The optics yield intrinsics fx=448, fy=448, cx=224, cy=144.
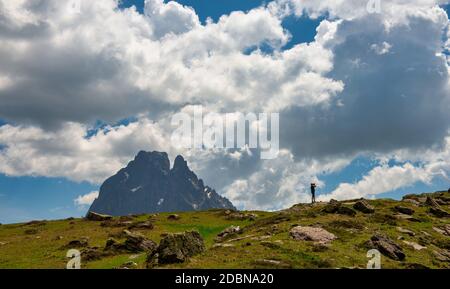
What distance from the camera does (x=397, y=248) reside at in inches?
1954

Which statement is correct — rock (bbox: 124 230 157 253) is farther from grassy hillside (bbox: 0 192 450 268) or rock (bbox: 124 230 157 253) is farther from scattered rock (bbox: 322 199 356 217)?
scattered rock (bbox: 322 199 356 217)

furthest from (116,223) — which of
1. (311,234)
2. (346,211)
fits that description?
(311,234)

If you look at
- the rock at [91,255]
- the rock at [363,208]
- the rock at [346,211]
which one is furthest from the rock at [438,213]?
the rock at [91,255]

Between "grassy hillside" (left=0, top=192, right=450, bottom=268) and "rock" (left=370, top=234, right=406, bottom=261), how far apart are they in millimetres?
918

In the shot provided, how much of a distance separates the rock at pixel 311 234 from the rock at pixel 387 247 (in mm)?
5117

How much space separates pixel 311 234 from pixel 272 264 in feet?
47.3

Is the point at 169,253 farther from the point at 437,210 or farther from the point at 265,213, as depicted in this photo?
the point at 265,213

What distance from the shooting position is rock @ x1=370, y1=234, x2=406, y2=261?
48.1 metres

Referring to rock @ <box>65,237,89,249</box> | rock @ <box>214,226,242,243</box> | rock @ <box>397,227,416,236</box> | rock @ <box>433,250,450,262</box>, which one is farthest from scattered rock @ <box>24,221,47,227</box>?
rock @ <box>433,250,450,262</box>

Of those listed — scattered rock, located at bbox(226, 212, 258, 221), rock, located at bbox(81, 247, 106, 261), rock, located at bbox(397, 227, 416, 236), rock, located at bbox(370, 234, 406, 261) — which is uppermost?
scattered rock, located at bbox(226, 212, 258, 221)

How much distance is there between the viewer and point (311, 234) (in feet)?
176

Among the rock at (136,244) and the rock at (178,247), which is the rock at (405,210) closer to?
the rock at (136,244)
